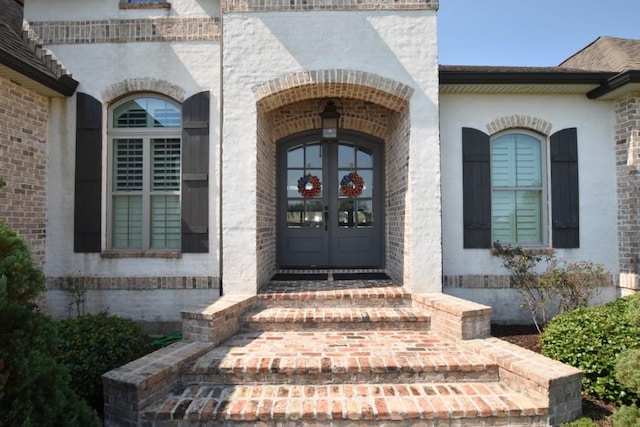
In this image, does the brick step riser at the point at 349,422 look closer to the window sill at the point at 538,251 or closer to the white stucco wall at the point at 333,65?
the white stucco wall at the point at 333,65

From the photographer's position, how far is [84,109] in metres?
5.27

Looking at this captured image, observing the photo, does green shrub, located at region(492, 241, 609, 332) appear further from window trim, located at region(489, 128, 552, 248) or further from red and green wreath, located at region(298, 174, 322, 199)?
red and green wreath, located at region(298, 174, 322, 199)

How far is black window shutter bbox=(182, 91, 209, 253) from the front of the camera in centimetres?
520

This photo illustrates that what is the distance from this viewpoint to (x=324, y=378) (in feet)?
11.0

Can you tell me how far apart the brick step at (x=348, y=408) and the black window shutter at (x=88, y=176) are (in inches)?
125

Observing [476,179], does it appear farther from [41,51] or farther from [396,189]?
[41,51]

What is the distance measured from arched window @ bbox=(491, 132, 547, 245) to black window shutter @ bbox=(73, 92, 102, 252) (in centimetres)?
594

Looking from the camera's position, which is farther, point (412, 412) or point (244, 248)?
point (244, 248)

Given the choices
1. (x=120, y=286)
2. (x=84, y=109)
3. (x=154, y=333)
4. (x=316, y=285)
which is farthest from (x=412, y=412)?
(x=84, y=109)

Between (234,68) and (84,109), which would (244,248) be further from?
(84,109)

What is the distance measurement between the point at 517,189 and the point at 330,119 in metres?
3.16

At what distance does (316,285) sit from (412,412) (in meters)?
2.43

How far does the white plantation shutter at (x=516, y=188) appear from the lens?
18.8 feet

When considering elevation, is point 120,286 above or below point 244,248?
below
